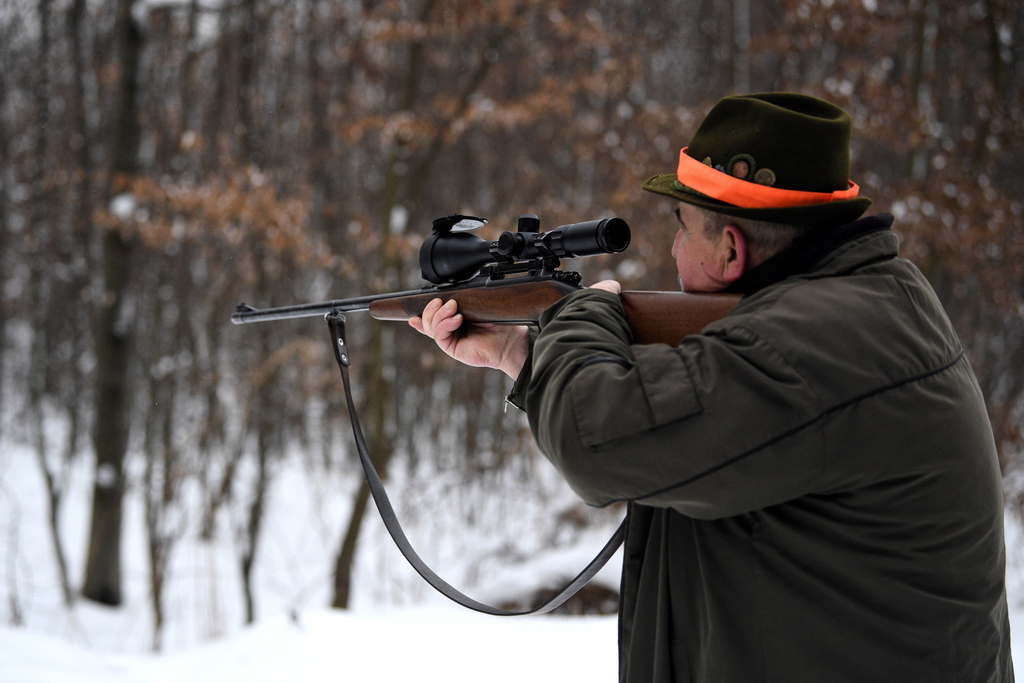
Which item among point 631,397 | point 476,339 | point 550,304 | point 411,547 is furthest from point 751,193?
point 411,547

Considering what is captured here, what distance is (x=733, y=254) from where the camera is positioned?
152 cm

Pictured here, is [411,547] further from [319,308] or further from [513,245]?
[319,308]

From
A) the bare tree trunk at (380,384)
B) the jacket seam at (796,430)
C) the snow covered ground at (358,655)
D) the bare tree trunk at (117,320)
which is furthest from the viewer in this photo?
the bare tree trunk at (117,320)

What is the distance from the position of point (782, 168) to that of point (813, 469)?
55 centimetres

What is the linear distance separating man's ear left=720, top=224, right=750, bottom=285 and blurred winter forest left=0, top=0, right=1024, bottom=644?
17.3 feet

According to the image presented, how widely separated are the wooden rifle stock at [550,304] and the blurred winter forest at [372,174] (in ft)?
13.7

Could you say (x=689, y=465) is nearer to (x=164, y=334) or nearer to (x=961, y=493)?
(x=961, y=493)

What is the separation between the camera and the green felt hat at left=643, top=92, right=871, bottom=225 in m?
1.41

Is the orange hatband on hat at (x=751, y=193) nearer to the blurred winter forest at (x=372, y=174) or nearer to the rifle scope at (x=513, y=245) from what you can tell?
the rifle scope at (x=513, y=245)

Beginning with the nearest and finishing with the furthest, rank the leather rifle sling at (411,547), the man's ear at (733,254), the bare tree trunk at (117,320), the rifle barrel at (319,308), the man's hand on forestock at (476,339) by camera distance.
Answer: the man's ear at (733,254) < the leather rifle sling at (411,547) < the man's hand on forestock at (476,339) < the rifle barrel at (319,308) < the bare tree trunk at (117,320)

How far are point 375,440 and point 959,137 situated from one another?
230 inches

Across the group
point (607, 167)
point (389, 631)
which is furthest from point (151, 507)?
point (607, 167)

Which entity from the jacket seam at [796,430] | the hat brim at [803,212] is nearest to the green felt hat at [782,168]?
the hat brim at [803,212]

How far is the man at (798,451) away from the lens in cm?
121
